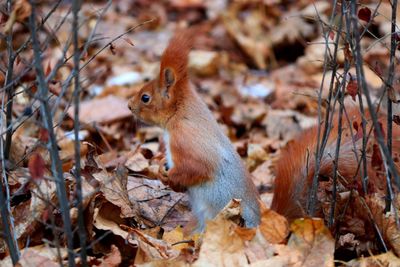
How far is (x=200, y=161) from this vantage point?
2871mm

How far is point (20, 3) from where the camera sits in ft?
5.87

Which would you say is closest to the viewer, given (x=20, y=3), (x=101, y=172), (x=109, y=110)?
(x=20, y=3)

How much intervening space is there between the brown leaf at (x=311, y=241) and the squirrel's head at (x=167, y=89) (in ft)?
3.09

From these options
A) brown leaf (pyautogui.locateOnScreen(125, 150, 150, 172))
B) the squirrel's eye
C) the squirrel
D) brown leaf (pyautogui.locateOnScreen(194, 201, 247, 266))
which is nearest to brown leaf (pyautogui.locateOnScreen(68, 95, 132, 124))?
brown leaf (pyautogui.locateOnScreen(125, 150, 150, 172))

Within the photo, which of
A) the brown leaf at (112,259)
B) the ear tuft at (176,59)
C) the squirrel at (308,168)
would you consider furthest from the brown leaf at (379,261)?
the ear tuft at (176,59)

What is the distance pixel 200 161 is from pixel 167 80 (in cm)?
40

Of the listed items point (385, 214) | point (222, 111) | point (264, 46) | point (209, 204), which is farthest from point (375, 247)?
point (264, 46)

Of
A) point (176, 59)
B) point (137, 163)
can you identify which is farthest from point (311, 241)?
point (137, 163)

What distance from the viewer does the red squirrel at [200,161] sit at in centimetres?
287

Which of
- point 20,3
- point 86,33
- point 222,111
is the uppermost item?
point 20,3

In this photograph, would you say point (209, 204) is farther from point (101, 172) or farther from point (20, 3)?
point (20, 3)

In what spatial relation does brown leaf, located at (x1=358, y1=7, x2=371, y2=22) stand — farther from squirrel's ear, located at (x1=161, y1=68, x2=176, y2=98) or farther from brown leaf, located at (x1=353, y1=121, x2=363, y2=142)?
squirrel's ear, located at (x1=161, y1=68, x2=176, y2=98)

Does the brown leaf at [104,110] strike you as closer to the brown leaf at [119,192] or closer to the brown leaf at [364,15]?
the brown leaf at [119,192]

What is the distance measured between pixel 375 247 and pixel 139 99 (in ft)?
4.00
